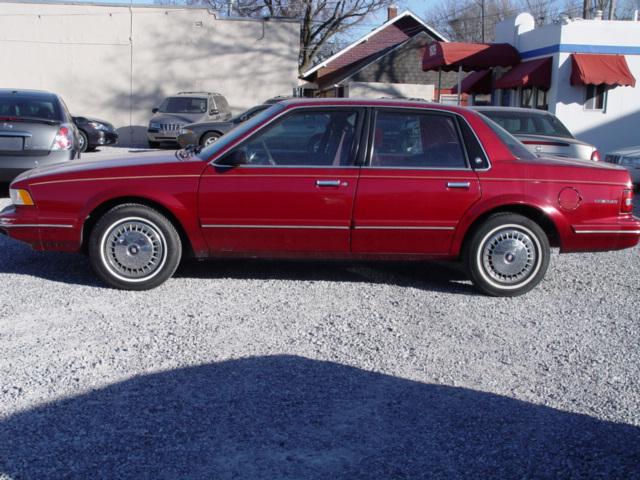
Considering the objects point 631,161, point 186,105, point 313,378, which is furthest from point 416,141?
point 186,105

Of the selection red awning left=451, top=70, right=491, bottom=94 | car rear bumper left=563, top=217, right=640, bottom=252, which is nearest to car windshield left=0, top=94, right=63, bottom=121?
car rear bumper left=563, top=217, right=640, bottom=252

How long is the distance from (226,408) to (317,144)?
9.60ft

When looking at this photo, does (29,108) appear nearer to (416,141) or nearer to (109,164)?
(109,164)

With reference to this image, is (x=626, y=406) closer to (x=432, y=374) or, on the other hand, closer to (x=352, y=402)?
(x=432, y=374)

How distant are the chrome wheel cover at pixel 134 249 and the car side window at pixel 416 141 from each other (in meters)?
1.89

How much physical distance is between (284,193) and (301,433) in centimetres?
277

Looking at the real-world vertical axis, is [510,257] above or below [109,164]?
below

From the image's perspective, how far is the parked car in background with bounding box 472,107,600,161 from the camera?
1189cm

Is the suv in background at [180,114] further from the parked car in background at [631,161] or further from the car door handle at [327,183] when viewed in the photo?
the car door handle at [327,183]

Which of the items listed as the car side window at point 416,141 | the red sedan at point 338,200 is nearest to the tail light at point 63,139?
the red sedan at point 338,200

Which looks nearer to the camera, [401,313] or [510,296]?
[401,313]

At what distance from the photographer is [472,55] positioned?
72.6 feet

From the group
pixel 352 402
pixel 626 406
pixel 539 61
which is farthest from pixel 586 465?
pixel 539 61

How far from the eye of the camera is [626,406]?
434 cm
